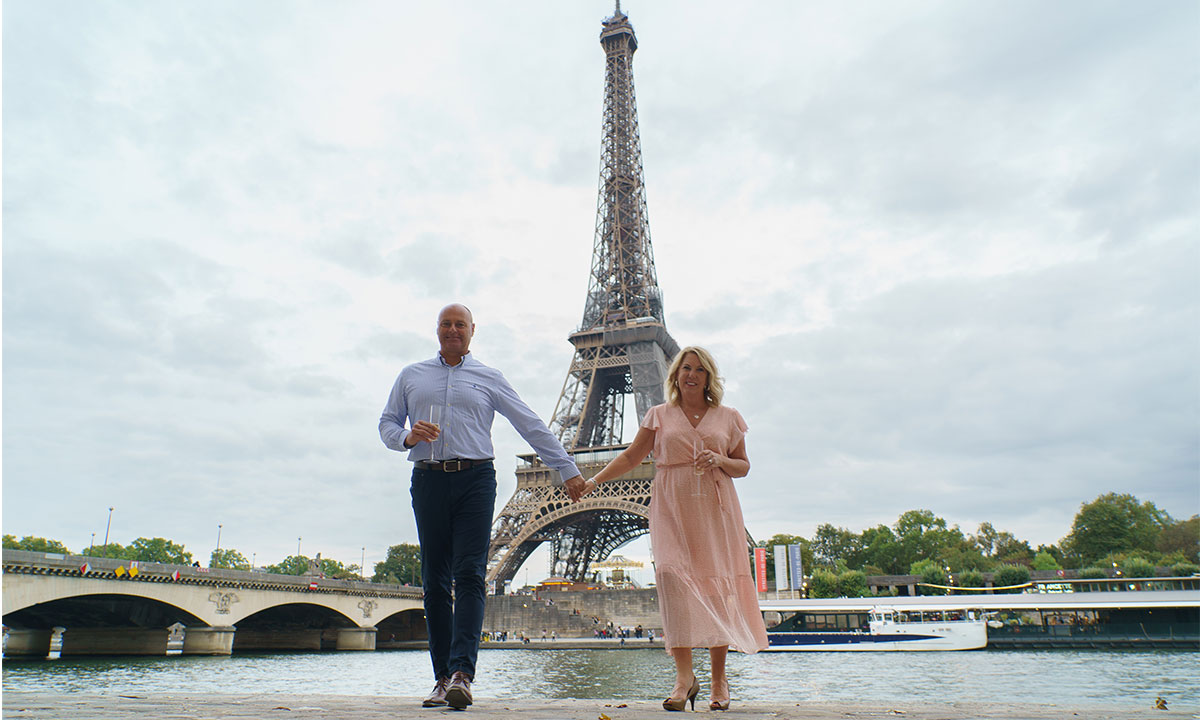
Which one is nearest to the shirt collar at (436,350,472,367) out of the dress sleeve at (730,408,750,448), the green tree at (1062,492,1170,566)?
the dress sleeve at (730,408,750,448)

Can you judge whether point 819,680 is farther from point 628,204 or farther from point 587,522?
point 628,204

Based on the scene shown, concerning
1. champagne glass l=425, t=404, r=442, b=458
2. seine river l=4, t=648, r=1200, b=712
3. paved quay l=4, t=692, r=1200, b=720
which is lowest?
seine river l=4, t=648, r=1200, b=712

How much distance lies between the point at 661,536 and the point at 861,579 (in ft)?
184

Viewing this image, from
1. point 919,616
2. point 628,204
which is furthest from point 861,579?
point 628,204

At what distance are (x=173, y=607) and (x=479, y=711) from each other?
3339 centimetres

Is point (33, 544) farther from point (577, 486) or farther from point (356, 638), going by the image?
point (577, 486)

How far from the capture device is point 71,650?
35188 mm

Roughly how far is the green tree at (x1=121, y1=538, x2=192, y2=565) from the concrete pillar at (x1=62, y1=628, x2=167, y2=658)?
1649 inches

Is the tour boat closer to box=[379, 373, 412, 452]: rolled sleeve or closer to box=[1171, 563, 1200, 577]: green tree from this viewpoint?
box=[1171, 563, 1200, 577]: green tree

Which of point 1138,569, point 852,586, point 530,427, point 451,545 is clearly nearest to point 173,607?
point 451,545

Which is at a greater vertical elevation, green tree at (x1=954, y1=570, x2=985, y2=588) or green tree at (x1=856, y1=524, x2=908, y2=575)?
green tree at (x1=856, y1=524, x2=908, y2=575)

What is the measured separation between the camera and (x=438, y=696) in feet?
14.0

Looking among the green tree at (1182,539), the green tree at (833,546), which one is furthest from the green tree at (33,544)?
the green tree at (1182,539)

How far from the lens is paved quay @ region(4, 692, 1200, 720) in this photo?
347 cm
